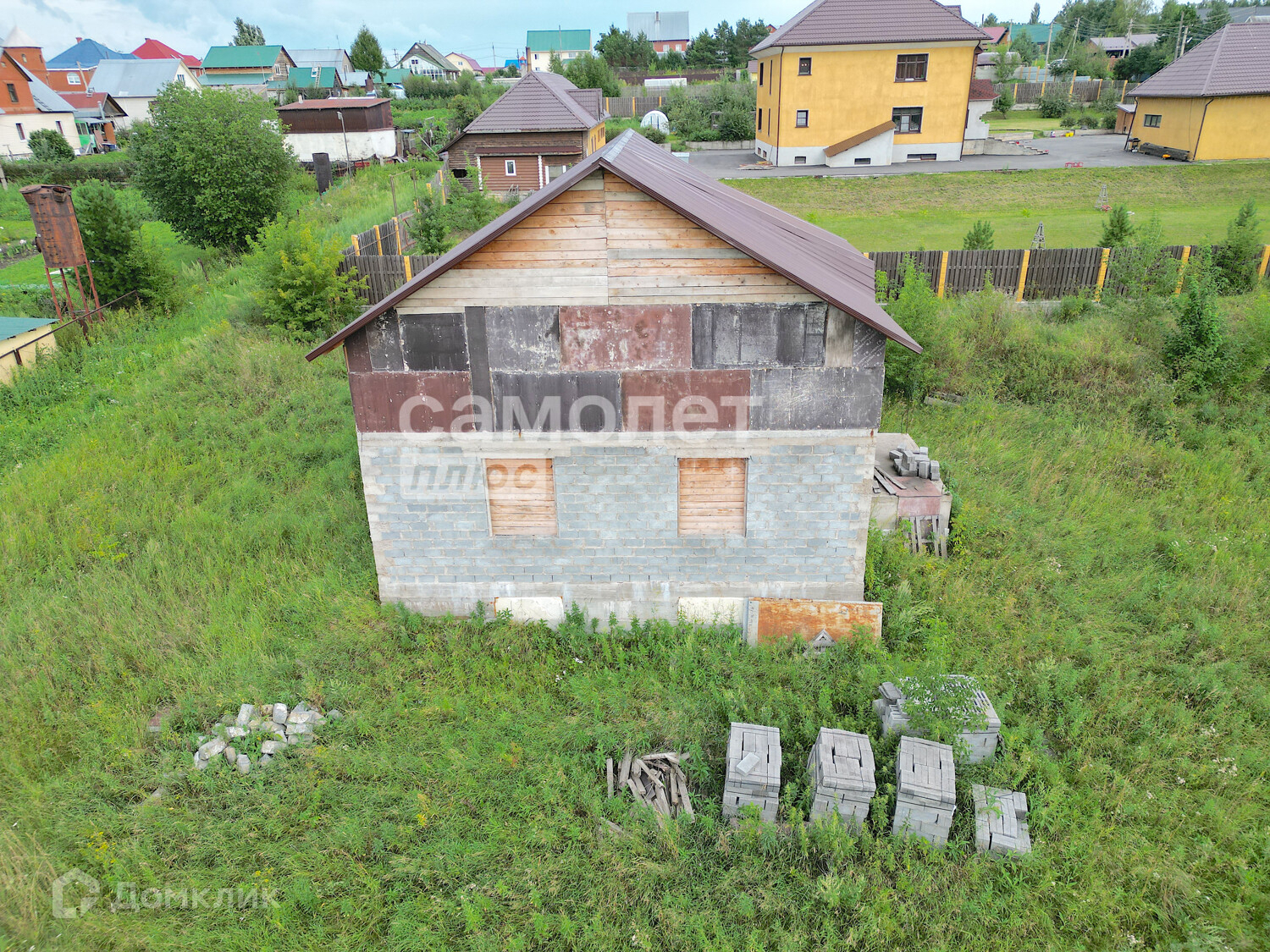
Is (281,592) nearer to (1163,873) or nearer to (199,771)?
(199,771)

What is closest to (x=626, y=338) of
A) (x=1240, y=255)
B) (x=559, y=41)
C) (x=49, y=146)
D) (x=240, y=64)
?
(x=1240, y=255)

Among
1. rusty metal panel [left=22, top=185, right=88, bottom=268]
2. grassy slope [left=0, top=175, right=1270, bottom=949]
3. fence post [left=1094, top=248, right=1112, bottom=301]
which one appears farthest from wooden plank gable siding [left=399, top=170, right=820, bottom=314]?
fence post [left=1094, top=248, right=1112, bottom=301]

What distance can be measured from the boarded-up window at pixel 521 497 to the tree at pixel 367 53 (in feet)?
277

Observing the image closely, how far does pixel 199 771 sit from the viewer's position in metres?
6.66

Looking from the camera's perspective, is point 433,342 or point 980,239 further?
point 980,239

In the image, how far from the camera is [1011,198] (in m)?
28.3

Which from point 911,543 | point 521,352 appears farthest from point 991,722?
point 521,352

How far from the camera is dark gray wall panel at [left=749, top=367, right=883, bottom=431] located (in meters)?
7.46

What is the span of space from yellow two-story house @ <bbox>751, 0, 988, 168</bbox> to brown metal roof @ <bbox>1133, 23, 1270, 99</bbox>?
28.2 ft

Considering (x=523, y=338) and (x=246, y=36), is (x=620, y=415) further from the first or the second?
(x=246, y=36)

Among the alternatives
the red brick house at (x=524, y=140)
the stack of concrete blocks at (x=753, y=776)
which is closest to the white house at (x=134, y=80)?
the red brick house at (x=524, y=140)

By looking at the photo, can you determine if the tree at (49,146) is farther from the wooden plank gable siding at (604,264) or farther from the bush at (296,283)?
the wooden plank gable siding at (604,264)

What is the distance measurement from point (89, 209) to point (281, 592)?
14298 mm

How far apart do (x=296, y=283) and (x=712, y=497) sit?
12.7 metres
